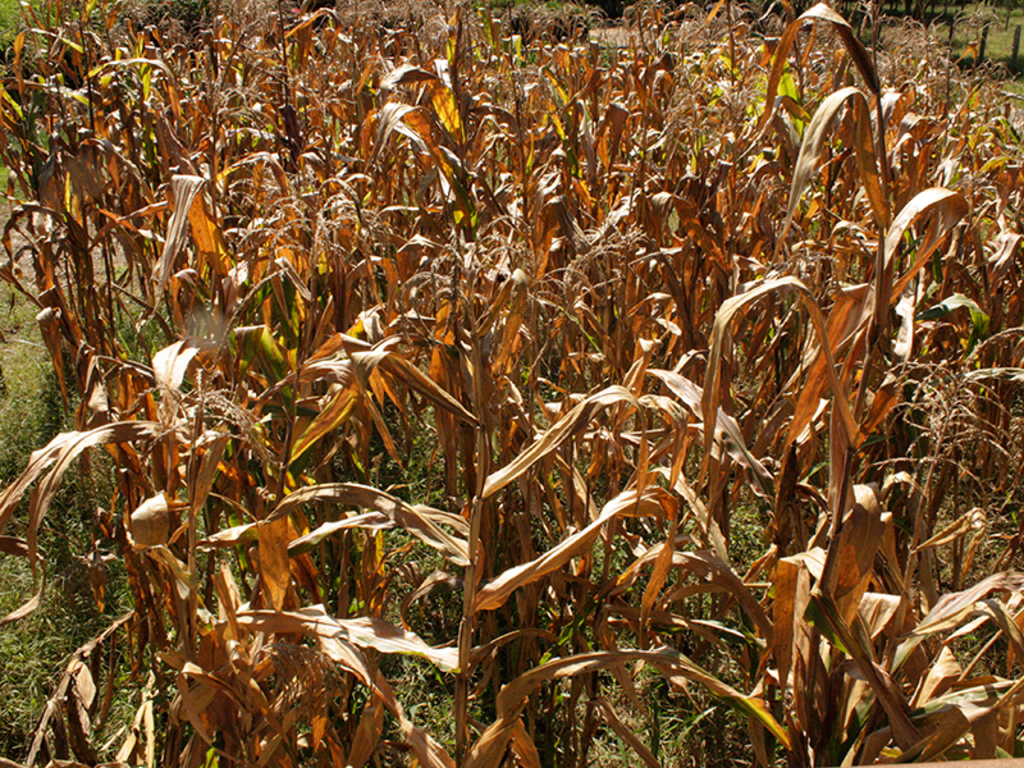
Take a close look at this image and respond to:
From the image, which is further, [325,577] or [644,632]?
[325,577]

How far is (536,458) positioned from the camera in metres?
0.97

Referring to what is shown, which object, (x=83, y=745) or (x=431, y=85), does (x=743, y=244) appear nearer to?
(x=431, y=85)

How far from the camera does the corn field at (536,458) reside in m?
0.96

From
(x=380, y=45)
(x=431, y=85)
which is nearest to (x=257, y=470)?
(x=431, y=85)

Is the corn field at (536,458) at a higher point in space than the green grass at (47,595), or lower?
higher

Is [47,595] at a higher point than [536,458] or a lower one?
lower

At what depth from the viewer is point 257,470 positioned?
200 centimetres

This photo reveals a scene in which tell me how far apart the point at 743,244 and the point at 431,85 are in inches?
36.9

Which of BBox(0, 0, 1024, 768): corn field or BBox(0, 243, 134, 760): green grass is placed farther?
BBox(0, 243, 134, 760): green grass

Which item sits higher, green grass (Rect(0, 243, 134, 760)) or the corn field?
the corn field

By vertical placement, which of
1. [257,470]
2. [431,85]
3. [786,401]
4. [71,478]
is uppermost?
[431,85]

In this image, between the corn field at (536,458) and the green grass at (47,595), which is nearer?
the corn field at (536,458)

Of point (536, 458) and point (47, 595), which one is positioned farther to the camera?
point (47, 595)

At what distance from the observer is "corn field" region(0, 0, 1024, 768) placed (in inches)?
37.6
